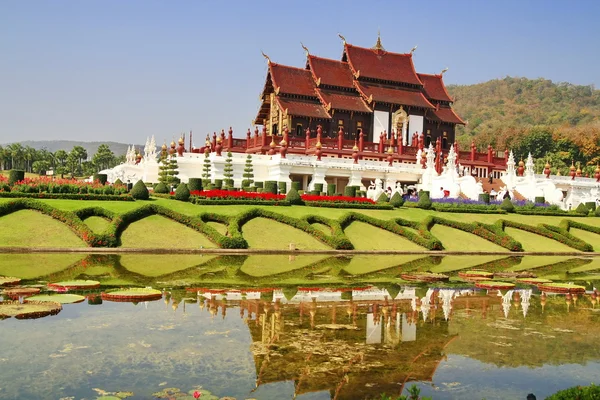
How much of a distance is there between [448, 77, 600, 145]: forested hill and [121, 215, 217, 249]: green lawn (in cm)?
10804

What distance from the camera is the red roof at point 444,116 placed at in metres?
65.7

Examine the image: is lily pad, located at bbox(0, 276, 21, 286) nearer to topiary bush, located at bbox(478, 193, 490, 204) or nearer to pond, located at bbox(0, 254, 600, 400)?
pond, located at bbox(0, 254, 600, 400)

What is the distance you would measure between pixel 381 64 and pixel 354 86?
16.1 feet

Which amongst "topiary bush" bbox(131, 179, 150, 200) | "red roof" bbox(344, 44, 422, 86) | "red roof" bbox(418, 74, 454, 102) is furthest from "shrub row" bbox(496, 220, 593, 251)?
"red roof" bbox(418, 74, 454, 102)

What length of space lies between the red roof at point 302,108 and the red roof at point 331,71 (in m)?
2.85

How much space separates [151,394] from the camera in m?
9.48

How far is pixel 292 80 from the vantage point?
199ft

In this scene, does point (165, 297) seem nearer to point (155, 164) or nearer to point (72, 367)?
point (72, 367)

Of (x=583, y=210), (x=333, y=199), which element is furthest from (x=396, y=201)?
(x=583, y=210)

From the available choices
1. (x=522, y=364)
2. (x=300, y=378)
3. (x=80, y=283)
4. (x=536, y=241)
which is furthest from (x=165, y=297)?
(x=536, y=241)

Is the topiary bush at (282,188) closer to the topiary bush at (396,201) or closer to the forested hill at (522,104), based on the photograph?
the topiary bush at (396,201)

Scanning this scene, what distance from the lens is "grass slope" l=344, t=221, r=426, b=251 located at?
3189 centimetres

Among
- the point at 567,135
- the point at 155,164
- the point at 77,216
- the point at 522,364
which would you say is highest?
the point at 567,135

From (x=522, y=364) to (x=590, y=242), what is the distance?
99.5 feet
